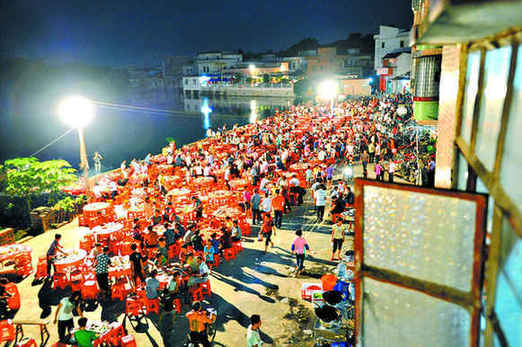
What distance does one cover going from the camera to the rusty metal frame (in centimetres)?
200

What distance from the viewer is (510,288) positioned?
5.67 ft

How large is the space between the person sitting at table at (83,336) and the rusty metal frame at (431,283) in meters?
5.32

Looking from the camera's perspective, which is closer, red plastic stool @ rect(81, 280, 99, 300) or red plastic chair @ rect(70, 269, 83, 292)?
red plastic stool @ rect(81, 280, 99, 300)

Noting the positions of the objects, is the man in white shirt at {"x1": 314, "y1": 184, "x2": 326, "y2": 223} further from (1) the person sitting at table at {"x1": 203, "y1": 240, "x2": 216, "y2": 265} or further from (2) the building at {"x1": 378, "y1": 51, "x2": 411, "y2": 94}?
(2) the building at {"x1": 378, "y1": 51, "x2": 411, "y2": 94}

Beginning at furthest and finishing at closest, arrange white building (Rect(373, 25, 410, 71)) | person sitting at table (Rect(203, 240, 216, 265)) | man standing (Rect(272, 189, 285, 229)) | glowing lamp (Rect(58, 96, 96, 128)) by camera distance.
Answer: white building (Rect(373, 25, 410, 71))
glowing lamp (Rect(58, 96, 96, 128))
man standing (Rect(272, 189, 285, 229))
person sitting at table (Rect(203, 240, 216, 265))

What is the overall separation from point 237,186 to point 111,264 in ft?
22.2

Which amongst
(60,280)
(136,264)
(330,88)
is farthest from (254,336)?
(330,88)

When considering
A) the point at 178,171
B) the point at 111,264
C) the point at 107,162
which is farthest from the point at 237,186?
the point at 107,162

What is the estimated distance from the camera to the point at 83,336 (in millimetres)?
6176

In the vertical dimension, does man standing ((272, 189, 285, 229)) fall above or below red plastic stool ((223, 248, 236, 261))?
above

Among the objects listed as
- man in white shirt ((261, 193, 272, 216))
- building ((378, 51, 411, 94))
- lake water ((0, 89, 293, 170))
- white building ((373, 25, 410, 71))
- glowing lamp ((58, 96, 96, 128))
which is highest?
white building ((373, 25, 410, 71))

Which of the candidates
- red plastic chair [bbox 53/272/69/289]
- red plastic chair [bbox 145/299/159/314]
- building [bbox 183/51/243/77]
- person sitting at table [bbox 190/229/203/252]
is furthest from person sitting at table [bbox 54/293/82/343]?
building [bbox 183/51/243/77]

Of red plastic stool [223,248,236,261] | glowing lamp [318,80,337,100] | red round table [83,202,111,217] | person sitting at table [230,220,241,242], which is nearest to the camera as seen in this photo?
red plastic stool [223,248,236,261]

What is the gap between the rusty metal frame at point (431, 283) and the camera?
200 centimetres
